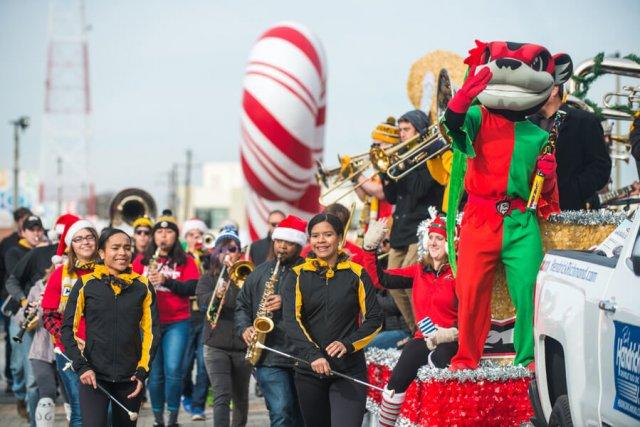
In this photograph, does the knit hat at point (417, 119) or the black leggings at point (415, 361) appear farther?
the knit hat at point (417, 119)

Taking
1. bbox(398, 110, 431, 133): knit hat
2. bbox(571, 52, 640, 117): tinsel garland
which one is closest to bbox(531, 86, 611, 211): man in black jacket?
bbox(571, 52, 640, 117): tinsel garland

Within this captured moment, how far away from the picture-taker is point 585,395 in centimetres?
543

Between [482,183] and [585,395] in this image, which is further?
[482,183]

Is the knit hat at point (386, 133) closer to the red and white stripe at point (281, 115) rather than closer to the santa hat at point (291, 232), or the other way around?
the santa hat at point (291, 232)

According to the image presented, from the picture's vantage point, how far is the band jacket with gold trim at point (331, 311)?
7289 mm

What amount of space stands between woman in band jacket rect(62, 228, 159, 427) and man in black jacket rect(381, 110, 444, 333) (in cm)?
296

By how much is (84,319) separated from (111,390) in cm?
53

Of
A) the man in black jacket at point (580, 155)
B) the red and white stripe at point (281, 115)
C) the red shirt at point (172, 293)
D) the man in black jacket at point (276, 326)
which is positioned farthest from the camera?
the red and white stripe at point (281, 115)

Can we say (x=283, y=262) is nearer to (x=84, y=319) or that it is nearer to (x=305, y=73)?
(x=84, y=319)

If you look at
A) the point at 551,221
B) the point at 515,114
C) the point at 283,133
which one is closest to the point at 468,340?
the point at 551,221

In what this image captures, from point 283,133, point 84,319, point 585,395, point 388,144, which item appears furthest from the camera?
point 283,133

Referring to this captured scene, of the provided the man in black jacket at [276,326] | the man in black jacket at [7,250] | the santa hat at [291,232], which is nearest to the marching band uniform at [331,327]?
the man in black jacket at [276,326]

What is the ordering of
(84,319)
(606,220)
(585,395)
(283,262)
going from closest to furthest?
(585,395), (606,220), (84,319), (283,262)

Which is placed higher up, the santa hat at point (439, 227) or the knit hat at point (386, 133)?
the knit hat at point (386, 133)
